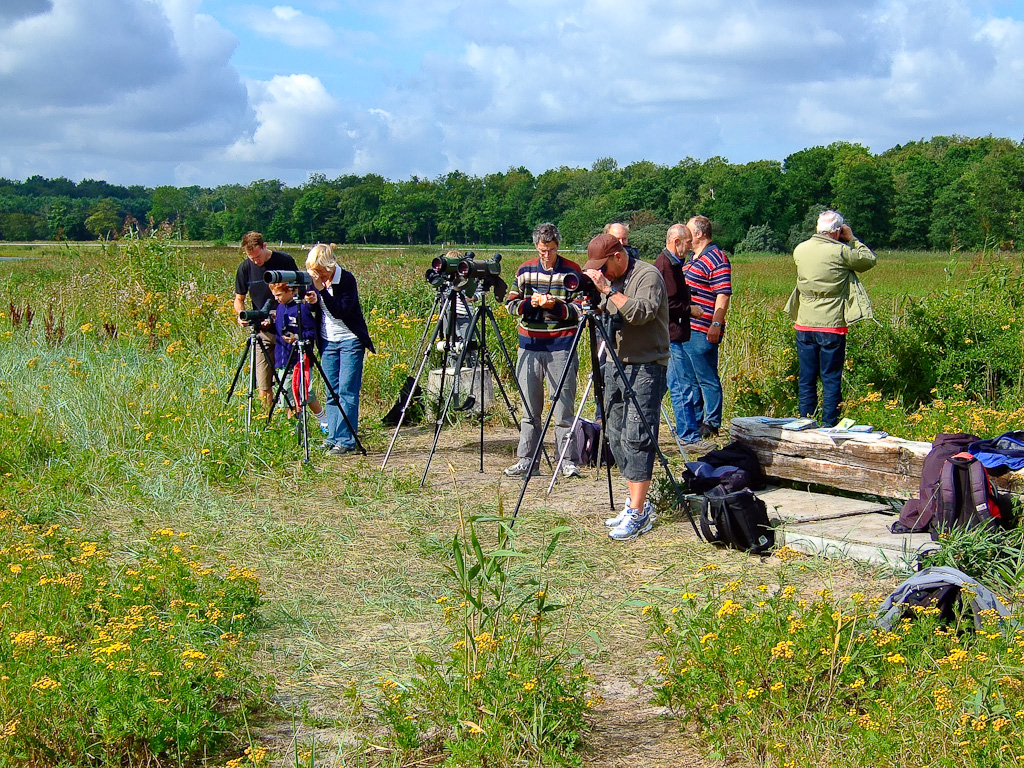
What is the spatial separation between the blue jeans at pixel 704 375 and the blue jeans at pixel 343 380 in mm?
2757

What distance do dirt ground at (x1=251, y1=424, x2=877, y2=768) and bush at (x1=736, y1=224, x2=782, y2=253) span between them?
1816 inches

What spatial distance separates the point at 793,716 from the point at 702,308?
4.98 m

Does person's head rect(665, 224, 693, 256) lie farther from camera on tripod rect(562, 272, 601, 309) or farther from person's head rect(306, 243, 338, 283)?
person's head rect(306, 243, 338, 283)

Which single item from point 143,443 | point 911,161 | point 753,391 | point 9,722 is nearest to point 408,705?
point 9,722

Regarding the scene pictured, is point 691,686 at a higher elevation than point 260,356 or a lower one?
lower

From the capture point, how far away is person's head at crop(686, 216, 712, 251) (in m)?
7.59

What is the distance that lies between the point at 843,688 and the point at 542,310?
3.84 m

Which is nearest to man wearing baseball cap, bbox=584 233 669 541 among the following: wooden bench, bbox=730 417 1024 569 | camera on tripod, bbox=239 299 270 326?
wooden bench, bbox=730 417 1024 569

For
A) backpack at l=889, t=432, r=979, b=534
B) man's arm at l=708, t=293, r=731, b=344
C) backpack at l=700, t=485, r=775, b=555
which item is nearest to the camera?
backpack at l=889, t=432, r=979, b=534

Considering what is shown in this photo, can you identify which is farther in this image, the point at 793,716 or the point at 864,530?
the point at 864,530

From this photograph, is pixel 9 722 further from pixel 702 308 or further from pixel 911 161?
pixel 911 161

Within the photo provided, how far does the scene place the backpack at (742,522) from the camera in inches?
202

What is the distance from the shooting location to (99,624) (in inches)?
145

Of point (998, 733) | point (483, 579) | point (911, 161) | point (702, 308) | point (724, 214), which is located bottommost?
point (998, 733)
